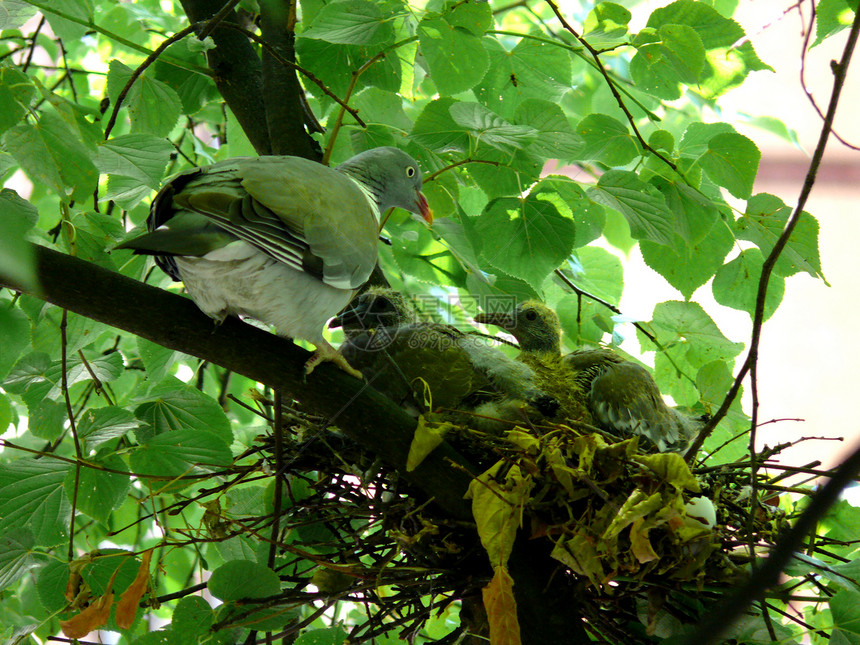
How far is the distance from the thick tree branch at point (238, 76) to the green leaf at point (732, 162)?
45.7 inches

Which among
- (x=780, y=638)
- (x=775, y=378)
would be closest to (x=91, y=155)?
(x=780, y=638)

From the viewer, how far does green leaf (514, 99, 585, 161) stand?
1672 millimetres

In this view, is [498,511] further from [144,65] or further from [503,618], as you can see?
[144,65]

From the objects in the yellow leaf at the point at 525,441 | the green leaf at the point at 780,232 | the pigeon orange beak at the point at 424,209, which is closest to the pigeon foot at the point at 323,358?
the yellow leaf at the point at 525,441

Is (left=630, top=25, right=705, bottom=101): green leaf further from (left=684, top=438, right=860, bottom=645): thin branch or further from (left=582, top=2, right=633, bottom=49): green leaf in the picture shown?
(left=684, top=438, right=860, bottom=645): thin branch

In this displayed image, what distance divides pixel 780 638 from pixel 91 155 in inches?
64.7

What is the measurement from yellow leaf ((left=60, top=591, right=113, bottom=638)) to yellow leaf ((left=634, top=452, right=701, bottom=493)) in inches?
41.0

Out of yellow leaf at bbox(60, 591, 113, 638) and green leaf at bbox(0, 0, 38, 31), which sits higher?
green leaf at bbox(0, 0, 38, 31)

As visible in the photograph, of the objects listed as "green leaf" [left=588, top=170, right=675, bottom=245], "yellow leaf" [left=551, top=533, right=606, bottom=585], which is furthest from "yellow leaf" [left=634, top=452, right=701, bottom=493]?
"green leaf" [left=588, top=170, right=675, bottom=245]

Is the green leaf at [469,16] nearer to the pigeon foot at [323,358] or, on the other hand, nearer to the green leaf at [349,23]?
the green leaf at [349,23]

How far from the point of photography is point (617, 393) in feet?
5.77

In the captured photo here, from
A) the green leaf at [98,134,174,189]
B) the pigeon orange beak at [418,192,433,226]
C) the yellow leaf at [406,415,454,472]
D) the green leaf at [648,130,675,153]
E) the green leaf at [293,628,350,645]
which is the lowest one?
the green leaf at [293,628,350,645]

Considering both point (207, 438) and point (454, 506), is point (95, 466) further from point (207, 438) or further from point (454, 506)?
point (454, 506)

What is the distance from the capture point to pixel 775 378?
459cm
